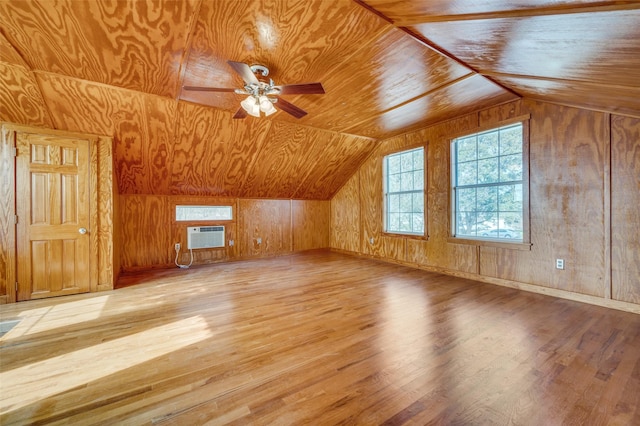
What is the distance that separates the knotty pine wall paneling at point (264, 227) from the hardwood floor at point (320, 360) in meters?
2.59

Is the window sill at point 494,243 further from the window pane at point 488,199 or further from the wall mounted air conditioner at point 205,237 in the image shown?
the wall mounted air conditioner at point 205,237

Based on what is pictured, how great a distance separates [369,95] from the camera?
3.32 meters

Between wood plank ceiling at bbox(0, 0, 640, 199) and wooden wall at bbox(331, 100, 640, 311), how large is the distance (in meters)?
0.25

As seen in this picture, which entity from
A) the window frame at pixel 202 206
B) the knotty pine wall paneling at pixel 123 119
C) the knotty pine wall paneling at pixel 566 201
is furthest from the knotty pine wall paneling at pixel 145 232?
the knotty pine wall paneling at pixel 566 201

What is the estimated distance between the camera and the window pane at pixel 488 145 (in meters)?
3.82

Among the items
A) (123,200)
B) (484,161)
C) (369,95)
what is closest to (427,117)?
(484,161)

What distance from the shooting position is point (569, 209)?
3113 mm

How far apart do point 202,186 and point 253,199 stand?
1205mm

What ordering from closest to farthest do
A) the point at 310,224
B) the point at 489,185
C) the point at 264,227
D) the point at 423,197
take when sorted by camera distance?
the point at 489,185
the point at 423,197
the point at 264,227
the point at 310,224

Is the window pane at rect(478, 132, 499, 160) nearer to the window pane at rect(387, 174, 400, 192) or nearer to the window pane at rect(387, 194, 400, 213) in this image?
the window pane at rect(387, 174, 400, 192)

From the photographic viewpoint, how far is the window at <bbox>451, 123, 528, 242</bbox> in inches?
141

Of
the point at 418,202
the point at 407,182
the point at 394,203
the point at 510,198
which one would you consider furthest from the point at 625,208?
the point at 394,203

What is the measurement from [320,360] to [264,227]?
4525mm

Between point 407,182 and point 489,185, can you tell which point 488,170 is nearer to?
point 489,185
